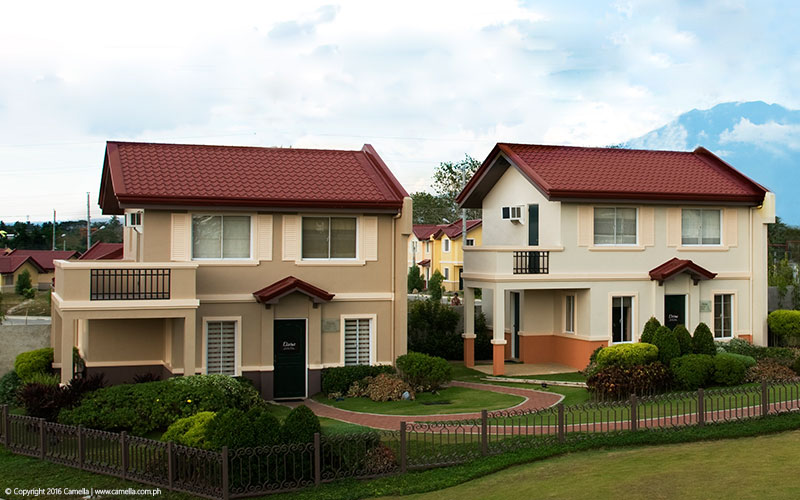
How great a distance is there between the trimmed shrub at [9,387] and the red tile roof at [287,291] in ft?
22.2

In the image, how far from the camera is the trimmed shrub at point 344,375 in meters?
22.5

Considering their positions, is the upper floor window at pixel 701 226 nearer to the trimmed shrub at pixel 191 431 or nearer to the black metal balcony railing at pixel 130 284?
the black metal balcony railing at pixel 130 284

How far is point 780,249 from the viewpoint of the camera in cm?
6775

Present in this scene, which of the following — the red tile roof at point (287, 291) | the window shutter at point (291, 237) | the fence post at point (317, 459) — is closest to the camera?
the fence post at point (317, 459)

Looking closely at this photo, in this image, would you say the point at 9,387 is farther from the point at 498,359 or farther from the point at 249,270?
the point at 498,359

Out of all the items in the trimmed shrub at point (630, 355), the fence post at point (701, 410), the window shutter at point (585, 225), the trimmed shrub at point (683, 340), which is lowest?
the fence post at point (701, 410)

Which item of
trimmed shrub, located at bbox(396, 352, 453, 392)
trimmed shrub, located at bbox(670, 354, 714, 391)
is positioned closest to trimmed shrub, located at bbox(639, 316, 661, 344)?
trimmed shrub, located at bbox(670, 354, 714, 391)

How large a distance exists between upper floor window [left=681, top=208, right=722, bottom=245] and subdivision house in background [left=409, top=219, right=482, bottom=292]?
3339cm

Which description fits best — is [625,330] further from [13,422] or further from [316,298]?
[13,422]

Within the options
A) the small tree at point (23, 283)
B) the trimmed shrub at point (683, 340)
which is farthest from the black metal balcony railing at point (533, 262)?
the small tree at point (23, 283)

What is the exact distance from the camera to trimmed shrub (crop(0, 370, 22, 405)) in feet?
71.7

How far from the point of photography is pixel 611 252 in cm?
2695

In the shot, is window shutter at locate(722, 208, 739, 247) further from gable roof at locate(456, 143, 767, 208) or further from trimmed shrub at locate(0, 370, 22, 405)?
trimmed shrub at locate(0, 370, 22, 405)

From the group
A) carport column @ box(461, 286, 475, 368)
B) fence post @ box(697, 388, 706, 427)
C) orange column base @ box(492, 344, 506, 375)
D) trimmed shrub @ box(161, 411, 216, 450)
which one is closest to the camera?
trimmed shrub @ box(161, 411, 216, 450)
